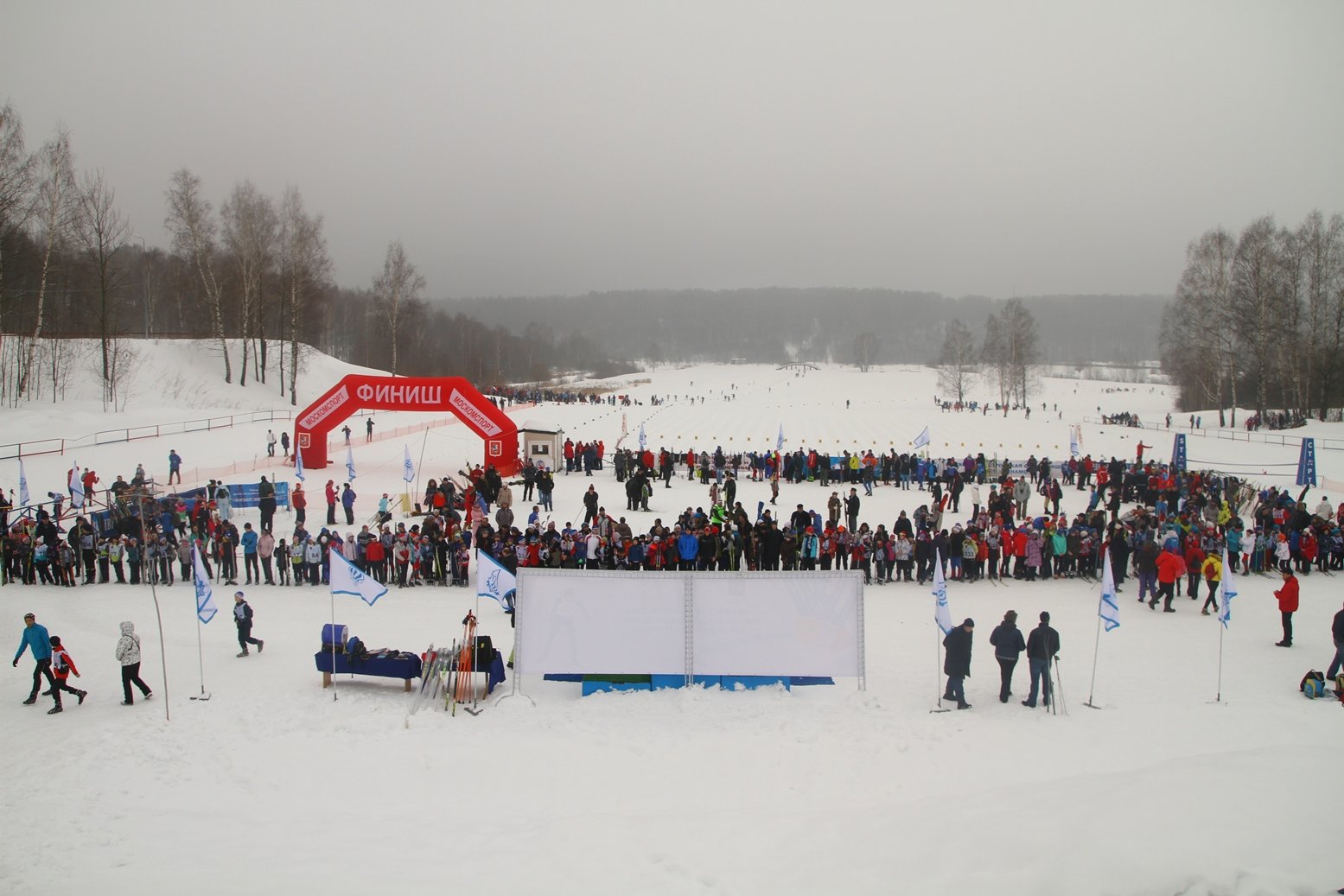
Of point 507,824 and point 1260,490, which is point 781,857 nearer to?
point 507,824

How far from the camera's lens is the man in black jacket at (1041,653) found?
939 centimetres

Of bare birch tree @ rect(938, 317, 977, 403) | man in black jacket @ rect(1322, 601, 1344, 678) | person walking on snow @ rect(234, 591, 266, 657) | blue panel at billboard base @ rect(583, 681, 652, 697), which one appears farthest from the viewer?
bare birch tree @ rect(938, 317, 977, 403)

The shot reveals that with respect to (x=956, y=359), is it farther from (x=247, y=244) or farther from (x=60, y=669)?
(x=60, y=669)

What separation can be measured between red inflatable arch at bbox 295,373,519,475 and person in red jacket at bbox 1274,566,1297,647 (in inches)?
827

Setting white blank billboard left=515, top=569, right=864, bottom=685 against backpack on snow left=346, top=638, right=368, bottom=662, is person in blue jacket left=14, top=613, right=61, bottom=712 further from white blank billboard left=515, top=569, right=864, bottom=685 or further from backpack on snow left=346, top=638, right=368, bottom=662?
white blank billboard left=515, top=569, right=864, bottom=685

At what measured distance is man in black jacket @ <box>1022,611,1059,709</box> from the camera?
370 inches

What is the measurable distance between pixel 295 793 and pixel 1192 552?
14.4m

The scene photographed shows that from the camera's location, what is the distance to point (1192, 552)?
14289mm

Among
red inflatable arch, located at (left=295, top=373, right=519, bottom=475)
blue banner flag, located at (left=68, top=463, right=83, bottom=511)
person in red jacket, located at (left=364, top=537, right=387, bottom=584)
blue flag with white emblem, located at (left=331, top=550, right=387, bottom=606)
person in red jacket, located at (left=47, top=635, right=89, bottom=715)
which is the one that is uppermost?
red inflatable arch, located at (left=295, top=373, right=519, bottom=475)

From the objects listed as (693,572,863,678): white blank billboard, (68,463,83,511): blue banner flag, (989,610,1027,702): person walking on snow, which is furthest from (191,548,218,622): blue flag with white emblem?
(68,463,83,511): blue banner flag

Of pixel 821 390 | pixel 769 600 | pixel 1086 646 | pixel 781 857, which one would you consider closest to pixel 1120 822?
pixel 781 857

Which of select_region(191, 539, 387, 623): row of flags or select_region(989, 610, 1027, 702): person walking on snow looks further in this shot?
select_region(191, 539, 387, 623): row of flags

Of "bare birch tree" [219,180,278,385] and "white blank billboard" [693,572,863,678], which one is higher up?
"bare birch tree" [219,180,278,385]

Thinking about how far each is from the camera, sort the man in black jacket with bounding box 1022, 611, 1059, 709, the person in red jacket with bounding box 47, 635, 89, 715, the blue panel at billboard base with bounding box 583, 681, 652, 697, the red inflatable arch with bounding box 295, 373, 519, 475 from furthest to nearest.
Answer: the red inflatable arch with bounding box 295, 373, 519, 475 < the blue panel at billboard base with bounding box 583, 681, 652, 697 < the person in red jacket with bounding box 47, 635, 89, 715 < the man in black jacket with bounding box 1022, 611, 1059, 709
